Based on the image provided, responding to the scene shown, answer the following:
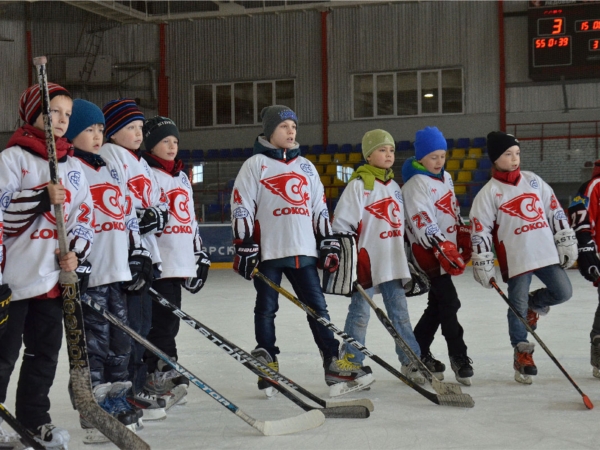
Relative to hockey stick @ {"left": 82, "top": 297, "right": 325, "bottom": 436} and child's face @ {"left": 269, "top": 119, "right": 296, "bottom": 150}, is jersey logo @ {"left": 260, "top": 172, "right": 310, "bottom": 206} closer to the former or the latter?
child's face @ {"left": 269, "top": 119, "right": 296, "bottom": 150}

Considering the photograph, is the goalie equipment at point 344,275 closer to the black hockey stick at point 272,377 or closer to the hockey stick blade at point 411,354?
the hockey stick blade at point 411,354

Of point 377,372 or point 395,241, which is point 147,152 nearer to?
point 395,241

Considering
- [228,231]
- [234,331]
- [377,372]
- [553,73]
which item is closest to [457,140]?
[553,73]

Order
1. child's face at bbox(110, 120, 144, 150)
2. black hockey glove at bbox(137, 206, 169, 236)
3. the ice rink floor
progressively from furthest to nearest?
child's face at bbox(110, 120, 144, 150) < black hockey glove at bbox(137, 206, 169, 236) < the ice rink floor

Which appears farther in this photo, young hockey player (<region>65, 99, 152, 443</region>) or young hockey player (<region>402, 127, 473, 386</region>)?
young hockey player (<region>402, 127, 473, 386</region>)

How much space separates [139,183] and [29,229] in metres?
0.59

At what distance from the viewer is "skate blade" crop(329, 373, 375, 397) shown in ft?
10.5

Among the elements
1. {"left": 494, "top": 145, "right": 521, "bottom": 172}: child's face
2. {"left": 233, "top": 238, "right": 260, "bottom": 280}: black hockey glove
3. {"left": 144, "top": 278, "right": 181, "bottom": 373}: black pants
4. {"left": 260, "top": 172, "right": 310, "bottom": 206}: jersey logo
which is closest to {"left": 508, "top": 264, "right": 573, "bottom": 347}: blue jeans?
{"left": 494, "top": 145, "right": 521, "bottom": 172}: child's face

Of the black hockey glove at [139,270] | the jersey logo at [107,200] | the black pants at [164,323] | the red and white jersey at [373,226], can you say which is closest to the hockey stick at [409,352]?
the red and white jersey at [373,226]

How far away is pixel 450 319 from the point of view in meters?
3.40

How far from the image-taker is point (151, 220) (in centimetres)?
275

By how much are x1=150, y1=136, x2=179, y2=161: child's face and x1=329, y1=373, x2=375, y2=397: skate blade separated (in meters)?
1.15

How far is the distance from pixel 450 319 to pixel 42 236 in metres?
1.83

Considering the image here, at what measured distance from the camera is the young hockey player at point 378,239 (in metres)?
3.42
